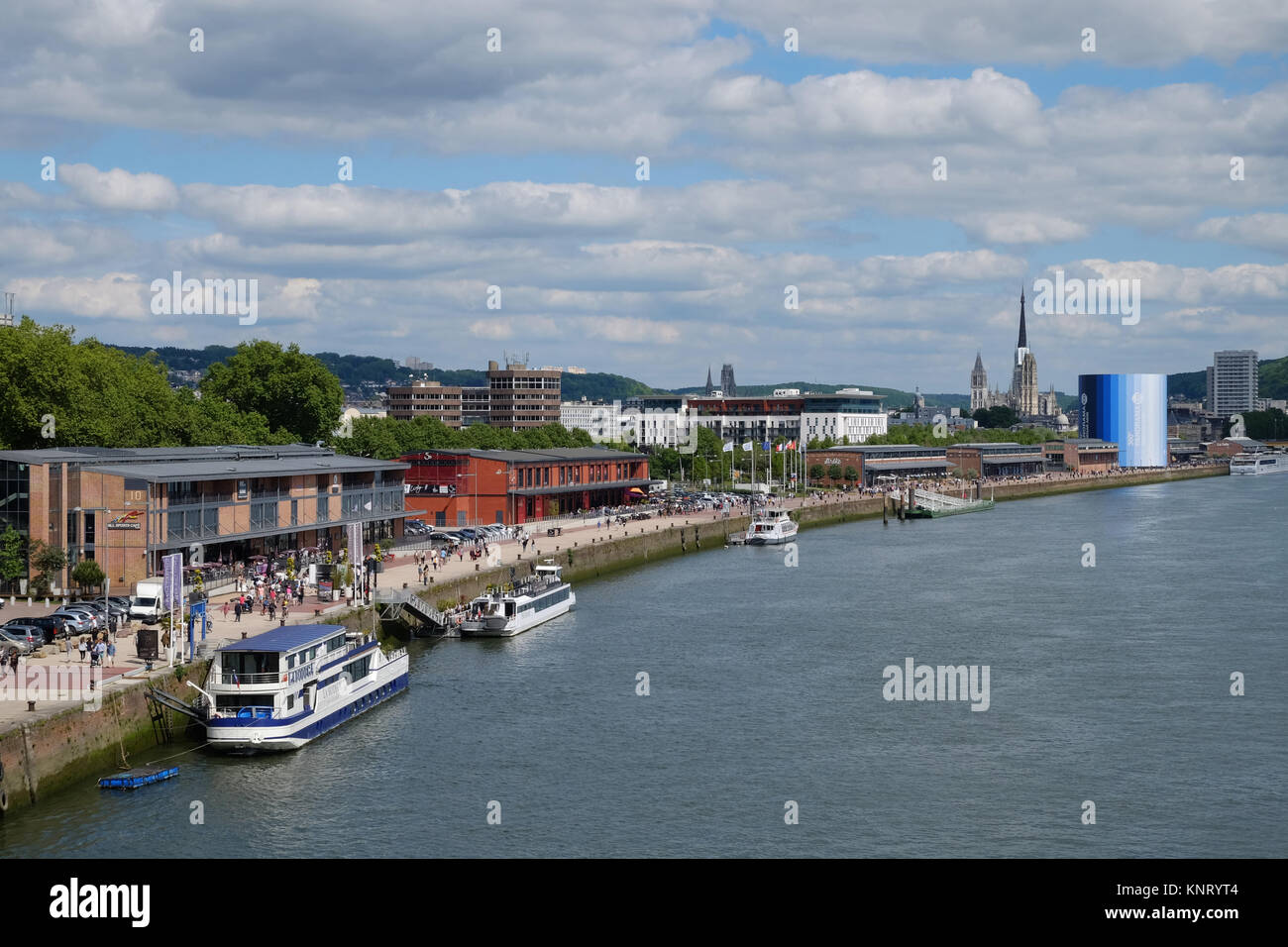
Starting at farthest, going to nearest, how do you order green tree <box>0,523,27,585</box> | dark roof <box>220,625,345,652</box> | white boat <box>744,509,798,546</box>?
white boat <box>744,509,798,546</box> < green tree <box>0,523,27,585</box> < dark roof <box>220,625,345,652</box>

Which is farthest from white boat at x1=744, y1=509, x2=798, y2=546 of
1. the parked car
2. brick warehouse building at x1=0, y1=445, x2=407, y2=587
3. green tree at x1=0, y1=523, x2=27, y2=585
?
the parked car

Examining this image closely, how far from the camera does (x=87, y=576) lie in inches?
1884

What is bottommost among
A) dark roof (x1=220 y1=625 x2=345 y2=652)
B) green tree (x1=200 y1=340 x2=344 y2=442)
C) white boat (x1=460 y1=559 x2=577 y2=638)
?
white boat (x1=460 y1=559 x2=577 y2=638)

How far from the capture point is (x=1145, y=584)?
7056 centimetres

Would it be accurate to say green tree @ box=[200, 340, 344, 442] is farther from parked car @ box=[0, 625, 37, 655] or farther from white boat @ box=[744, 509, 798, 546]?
parked car @ box=[0, 625, 37, 655]

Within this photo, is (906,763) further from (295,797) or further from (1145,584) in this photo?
(1145,584)

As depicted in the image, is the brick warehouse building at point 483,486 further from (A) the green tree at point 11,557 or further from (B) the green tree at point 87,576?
(A) the green tree at point 11,557

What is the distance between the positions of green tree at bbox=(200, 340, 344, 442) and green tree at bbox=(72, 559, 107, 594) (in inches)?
1618

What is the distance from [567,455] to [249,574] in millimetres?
45720

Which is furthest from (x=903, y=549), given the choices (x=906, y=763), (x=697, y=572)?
(x=906, y=763)

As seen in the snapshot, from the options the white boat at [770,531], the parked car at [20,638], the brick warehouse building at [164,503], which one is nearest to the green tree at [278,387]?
the brick warehouse building at [164,503]

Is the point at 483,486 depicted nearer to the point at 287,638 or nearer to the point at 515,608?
the point at 515,608

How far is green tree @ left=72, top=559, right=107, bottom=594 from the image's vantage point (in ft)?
157

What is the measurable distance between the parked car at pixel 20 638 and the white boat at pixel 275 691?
5.90 metres
